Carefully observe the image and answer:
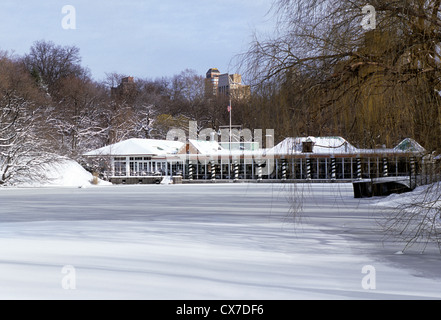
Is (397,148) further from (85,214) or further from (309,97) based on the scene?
(85,214)

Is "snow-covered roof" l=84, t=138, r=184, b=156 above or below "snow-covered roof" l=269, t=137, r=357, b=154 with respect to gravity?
above

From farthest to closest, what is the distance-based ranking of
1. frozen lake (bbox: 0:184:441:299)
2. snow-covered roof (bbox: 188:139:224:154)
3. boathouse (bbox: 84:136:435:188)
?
snow-covered roof (bbox: 188:139:224:154) → boathouse (bbox: 84:136:435:188) → frozen lake (bbox: 0:184:441:299)

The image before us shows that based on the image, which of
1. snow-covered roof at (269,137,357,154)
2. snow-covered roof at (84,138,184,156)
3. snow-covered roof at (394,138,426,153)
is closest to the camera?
snow-covered roof at (269,137,357,154)

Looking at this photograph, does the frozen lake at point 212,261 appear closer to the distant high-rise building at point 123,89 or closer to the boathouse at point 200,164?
the boathouse at point 200,164

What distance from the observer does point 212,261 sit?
8094 millimetres

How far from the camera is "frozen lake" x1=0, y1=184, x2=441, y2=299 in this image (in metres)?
6.17

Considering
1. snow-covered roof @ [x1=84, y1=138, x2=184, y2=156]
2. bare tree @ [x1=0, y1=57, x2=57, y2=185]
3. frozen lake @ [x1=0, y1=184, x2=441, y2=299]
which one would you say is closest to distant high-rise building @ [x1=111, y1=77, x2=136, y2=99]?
snow-covered roof @ [x1=84, y1=138, x2=184, y2=156]

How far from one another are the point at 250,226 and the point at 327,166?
33.9m

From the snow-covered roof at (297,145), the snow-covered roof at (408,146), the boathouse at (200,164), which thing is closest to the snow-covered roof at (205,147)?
the boathouse at (200,164)

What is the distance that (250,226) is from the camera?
12.6 meters

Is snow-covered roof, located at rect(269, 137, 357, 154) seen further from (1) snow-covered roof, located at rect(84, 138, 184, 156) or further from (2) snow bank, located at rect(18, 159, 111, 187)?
(1) snow-covered roof, located at rect(84, 138, 184, 156)

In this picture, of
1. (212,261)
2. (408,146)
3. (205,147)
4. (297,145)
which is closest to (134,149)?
(205,147)

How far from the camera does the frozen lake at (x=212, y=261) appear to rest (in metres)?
6.17

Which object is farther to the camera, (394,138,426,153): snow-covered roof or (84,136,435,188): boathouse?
→ (84,136,435,188): boathouse
